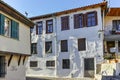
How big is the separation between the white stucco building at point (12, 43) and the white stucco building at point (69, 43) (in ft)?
33.4

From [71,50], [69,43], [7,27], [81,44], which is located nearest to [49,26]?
[69,43]

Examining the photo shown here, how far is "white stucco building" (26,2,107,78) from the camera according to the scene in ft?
100.0

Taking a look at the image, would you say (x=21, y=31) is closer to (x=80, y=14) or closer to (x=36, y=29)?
(x=80, y=14)

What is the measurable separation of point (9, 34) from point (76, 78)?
556 inches

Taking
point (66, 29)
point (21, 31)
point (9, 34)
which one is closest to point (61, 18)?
point (66, 29)

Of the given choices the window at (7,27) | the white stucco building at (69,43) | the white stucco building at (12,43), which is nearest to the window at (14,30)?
the white stucco building at (12,43)

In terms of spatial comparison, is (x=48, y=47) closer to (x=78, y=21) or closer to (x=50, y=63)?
(x=50, y=63)

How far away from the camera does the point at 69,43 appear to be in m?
32.7

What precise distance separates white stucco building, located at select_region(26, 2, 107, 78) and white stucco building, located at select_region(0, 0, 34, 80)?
10171mm

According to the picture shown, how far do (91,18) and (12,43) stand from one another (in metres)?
14.4

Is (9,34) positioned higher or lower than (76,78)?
higher

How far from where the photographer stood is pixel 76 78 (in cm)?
3081

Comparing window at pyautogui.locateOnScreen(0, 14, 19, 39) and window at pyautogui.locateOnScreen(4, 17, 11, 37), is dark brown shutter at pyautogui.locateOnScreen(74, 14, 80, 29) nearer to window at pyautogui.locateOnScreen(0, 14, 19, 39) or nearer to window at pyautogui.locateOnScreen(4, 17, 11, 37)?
window at pyautogui.locateOnScreen(0, 14, 19, 39)

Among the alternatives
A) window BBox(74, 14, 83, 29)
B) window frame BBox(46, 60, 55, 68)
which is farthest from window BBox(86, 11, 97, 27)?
window frame BBox(46, 60, 55, 68)
